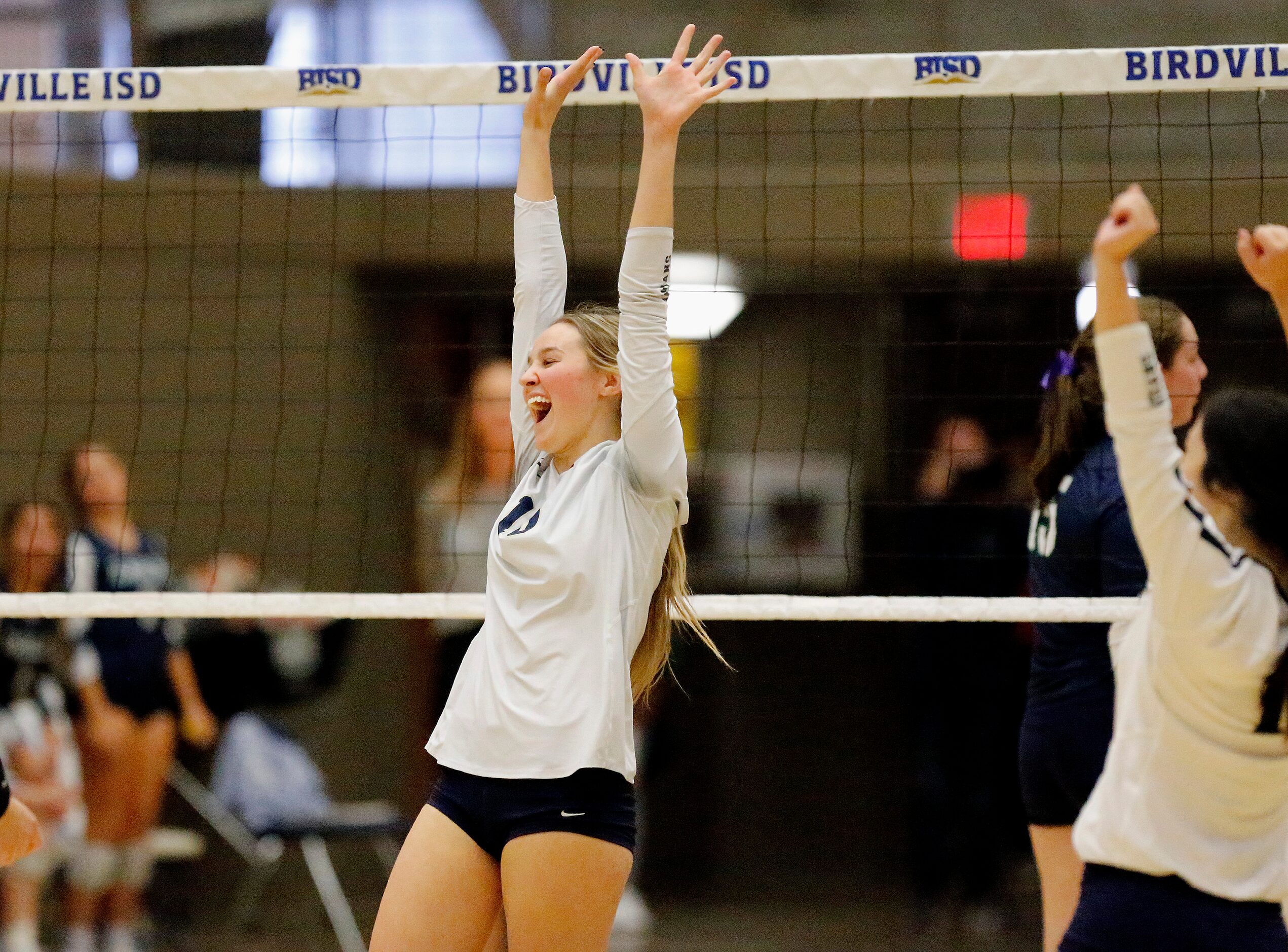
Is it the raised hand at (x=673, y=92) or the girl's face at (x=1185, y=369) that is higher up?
the raised hand at (x=673, y=92)

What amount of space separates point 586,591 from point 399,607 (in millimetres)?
1131

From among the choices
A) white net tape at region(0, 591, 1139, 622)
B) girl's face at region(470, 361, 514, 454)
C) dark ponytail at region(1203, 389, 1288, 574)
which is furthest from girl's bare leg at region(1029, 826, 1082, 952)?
girl's face at region(470, 361, 514, 454)

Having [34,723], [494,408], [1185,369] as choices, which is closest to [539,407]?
[1185,369]

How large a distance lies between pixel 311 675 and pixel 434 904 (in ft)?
12.1

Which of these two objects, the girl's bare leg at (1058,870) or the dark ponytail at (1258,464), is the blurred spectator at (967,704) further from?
the dark ponytail at (1258,464)

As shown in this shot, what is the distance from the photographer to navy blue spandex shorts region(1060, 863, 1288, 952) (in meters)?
1.89

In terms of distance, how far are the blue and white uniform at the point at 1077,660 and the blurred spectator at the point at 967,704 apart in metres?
2.59

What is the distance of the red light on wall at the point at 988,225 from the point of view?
236 inches

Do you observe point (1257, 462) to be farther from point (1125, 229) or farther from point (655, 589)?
point (655, 589)

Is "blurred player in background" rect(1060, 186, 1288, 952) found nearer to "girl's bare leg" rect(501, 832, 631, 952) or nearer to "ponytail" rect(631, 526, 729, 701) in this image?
"girl's bare leg" rect(501, 832, 631, 952)

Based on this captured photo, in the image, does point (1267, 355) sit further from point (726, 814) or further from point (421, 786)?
point (421, 786)

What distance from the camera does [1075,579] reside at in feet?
10.3

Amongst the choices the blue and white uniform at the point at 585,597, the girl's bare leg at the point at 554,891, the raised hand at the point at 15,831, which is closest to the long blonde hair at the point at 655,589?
the blue and white uniform at the point at 585,597

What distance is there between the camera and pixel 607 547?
2.40 m
